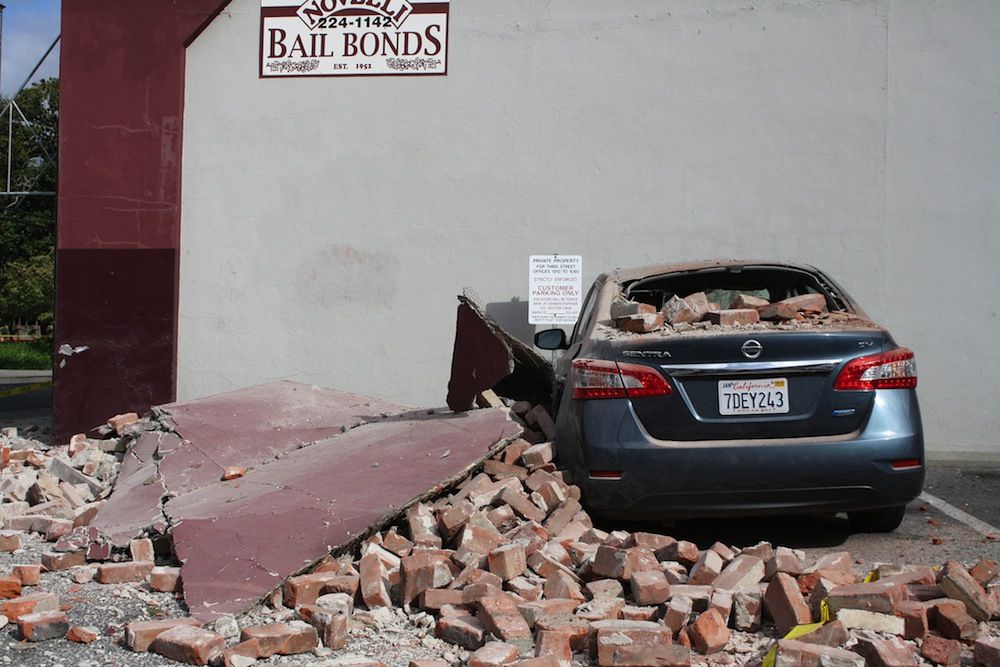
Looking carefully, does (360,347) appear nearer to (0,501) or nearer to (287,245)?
(287,245)

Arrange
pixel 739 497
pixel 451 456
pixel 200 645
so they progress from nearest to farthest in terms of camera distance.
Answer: pixel 200 645
pixel 739 497
pixel 451 456

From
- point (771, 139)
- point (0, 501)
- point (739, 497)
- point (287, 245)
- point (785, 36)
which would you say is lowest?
point (0, 501)

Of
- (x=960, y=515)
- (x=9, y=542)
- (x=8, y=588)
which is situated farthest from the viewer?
(x=960, y=515)

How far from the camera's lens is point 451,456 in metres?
5.34

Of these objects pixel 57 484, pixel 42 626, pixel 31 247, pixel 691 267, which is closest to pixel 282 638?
pixel 42 626

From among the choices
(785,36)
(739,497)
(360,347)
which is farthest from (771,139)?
(739,497)

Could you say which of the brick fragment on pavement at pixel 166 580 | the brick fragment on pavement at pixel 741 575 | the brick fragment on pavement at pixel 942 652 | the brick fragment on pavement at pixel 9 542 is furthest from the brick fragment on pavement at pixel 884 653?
the brick fragment on pavement at pixel 9 542

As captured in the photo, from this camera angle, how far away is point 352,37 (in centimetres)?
1003

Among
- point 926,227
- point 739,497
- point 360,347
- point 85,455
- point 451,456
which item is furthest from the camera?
point 360,347

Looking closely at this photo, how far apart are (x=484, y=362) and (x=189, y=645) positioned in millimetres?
2898

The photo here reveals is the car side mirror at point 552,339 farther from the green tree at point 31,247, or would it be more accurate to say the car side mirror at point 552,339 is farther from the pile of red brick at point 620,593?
the green tree at point 31,247

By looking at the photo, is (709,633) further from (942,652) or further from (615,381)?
(615,381)

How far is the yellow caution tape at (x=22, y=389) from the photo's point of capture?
62.9 ft

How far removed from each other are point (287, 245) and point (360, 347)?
1.34 m
